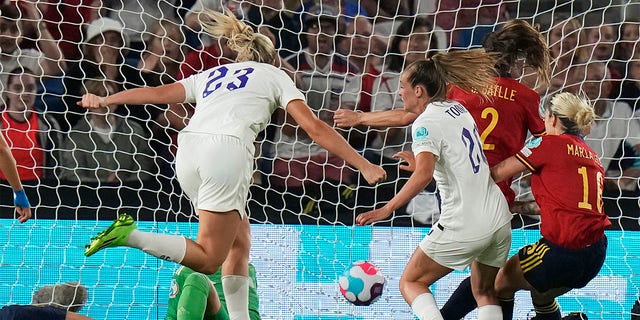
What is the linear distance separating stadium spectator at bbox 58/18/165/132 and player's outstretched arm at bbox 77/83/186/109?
1.59 m

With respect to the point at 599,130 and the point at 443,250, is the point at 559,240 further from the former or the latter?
the point at 599,130

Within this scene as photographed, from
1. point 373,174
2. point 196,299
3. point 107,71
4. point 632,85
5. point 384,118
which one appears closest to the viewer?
point 373,174

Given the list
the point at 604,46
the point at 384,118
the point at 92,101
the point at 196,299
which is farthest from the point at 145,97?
the point at 604,46

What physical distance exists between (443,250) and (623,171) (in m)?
2.25

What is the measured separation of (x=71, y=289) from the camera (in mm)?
5863

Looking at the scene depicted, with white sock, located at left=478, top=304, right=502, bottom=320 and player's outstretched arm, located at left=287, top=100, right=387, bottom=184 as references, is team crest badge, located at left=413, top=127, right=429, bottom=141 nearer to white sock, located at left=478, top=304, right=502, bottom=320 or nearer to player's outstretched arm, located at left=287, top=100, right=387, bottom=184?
player's outstretched arm, located at left=287, top=100, right=387, bottom=184

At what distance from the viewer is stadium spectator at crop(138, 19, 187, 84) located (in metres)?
6.60

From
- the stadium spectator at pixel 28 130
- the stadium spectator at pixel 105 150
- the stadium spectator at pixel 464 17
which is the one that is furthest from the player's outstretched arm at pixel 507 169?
the stadium spectator at pixel 28 130

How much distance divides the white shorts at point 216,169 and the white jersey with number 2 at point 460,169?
769 mm

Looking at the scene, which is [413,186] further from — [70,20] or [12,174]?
[70,20]

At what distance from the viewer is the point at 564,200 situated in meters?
4.79

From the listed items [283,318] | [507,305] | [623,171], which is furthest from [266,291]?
[623,171]

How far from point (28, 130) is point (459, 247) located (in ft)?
9.63

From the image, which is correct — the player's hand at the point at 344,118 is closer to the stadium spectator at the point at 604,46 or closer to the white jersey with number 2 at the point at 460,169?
the white jersey with number 2 at the point at 460,169
